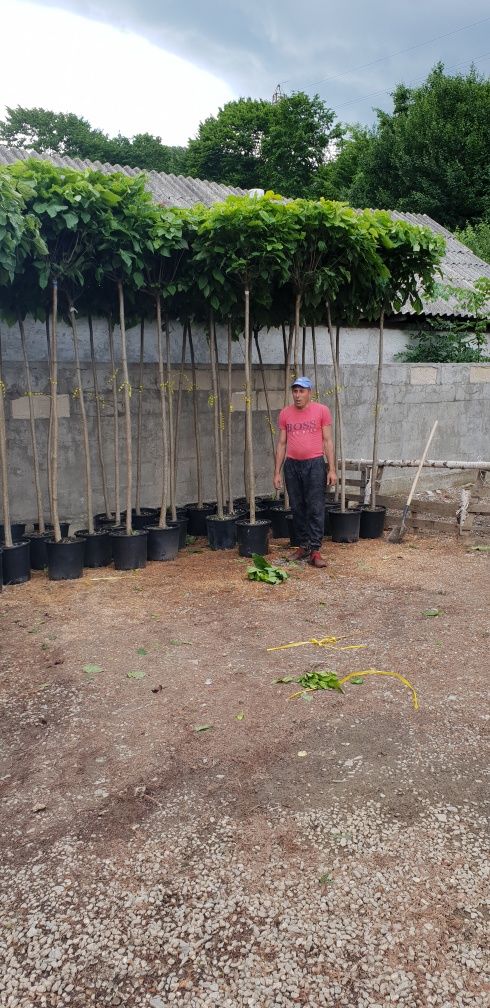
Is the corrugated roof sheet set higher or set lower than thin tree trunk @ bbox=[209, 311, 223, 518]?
higher

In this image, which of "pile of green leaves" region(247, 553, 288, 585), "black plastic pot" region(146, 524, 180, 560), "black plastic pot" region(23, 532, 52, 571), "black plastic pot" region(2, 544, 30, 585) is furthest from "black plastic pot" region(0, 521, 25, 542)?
"pile of green leaves" region(247, 553, 288, 585)

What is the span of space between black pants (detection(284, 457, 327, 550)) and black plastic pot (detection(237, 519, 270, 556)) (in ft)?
1.18

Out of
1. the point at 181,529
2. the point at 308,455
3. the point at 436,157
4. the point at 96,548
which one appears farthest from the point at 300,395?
the point at 436,157

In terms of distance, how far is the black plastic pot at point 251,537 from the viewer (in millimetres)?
7250

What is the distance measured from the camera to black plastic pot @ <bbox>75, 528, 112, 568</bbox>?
693 cm

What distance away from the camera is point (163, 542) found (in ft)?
23.5

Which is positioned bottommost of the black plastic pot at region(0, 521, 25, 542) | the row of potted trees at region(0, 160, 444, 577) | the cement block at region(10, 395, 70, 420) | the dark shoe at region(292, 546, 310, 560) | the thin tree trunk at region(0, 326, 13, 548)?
the dark shoe at region(292, 546, 310, 560)

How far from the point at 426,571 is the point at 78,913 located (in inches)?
193

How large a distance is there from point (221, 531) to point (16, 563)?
2.12 m

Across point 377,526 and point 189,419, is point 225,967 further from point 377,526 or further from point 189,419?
point 189,419

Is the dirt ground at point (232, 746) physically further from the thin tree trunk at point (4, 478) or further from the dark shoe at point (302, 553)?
the dark shoe at point (302, 553)

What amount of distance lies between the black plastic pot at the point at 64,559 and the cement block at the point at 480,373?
730 centimetres

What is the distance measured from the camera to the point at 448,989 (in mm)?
2129

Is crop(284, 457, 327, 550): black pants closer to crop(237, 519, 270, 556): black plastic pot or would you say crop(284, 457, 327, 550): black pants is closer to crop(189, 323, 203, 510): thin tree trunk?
crop(237, 519, 270, 556): black plastic pot
